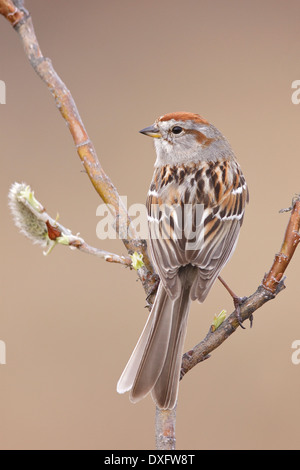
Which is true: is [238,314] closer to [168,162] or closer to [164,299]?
[164,299]

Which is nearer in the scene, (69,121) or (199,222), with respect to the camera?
(69,121)

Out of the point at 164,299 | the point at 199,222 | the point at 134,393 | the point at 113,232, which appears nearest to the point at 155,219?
the point at 199,222

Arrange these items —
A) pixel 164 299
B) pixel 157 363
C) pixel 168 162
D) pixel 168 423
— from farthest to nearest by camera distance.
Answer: pixel 168 162 < pixel 164 299 < pixel 157 363 < pixel 168 423

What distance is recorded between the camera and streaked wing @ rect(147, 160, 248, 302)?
1.05 metres

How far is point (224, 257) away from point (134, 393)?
1.28ft

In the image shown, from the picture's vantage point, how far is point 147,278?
0.95 meters

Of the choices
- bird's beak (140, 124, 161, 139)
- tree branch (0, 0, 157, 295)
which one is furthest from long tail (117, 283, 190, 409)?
bird's beak (140, 124, 161, 139)

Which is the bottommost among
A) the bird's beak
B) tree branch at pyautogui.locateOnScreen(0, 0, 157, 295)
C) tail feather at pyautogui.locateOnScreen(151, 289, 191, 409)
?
tail feather at pyautogui.locateOnScreen(151, 289, 191, 409)

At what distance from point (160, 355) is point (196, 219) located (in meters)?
0.33

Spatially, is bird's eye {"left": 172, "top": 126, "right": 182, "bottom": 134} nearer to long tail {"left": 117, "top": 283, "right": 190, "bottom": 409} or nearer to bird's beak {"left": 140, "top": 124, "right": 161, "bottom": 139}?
bird's beak {"left": 140, "top": 124, "right": 161, "bottom": 139}

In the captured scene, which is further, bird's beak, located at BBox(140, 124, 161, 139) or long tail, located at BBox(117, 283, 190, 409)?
bird's beak, located at BBox(140, 124, 161, 139)

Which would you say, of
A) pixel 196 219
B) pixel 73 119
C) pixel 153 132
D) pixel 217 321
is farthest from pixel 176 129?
pixel 217 321

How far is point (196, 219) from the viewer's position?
44.8 inches

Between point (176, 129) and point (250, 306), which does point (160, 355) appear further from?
point (176, 129)
